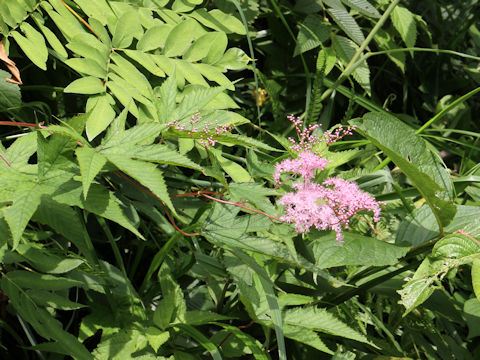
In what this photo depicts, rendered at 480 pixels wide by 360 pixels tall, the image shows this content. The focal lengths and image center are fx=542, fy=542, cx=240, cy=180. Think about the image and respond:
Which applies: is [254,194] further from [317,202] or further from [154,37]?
[154,37]

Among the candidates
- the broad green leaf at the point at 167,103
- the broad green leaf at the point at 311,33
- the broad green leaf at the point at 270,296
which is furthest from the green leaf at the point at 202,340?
the broad green leaf at the point at 311,33

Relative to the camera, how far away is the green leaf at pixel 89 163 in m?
0.79

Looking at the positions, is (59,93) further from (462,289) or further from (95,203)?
(462,289)

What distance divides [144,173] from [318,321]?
573 millimetres

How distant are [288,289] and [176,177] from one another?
41cm

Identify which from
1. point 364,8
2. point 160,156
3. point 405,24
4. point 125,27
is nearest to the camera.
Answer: point 160,156

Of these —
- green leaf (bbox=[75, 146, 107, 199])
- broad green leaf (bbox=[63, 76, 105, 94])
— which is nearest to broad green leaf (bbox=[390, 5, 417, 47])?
broad green leaf (bbox=[63, 76, 105, 94])

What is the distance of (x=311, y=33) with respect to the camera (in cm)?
175

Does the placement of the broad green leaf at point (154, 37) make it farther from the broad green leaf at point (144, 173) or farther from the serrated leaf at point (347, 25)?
the serrated leaf at point (347, 25)

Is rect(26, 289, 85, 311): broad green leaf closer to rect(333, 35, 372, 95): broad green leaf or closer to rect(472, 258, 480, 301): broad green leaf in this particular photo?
rect(472, 258, 480, 301): broad green leaf

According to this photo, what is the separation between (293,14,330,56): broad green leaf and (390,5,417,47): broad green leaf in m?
0.24

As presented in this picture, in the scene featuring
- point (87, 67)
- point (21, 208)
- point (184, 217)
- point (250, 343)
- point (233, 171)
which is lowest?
point (250, 343)

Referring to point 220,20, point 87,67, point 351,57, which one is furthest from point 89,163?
point 351,57

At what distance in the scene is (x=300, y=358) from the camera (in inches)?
55.0
